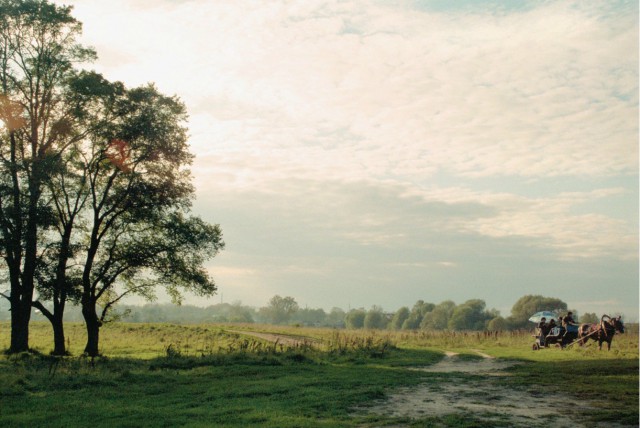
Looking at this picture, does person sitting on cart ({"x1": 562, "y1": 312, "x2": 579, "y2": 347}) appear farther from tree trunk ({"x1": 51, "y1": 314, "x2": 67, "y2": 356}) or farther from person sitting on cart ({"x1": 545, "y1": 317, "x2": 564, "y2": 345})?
tree trunk ({"x1": 51, "y1": 314, "x2": 67, "y2": 356})

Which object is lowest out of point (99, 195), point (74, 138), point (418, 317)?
point (418, 317)

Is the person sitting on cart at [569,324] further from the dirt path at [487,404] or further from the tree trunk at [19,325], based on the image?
the tree trunk at [19,325]

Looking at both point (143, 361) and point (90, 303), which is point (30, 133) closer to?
point (90, 303)

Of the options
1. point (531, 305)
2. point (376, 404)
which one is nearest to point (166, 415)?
point (376, 404)

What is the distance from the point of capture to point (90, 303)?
110 ft

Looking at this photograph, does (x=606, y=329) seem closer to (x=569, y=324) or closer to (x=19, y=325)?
(x=569, y=324)

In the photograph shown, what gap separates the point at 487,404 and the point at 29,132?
30.5 m

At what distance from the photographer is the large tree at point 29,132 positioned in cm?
3034

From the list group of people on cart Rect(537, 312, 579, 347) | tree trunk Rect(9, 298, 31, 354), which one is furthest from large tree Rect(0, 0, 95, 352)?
group of people on cart Rect(537, 312, 579, 347)

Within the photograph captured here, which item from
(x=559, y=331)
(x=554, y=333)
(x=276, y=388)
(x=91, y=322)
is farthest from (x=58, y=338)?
(x=559, y=331)

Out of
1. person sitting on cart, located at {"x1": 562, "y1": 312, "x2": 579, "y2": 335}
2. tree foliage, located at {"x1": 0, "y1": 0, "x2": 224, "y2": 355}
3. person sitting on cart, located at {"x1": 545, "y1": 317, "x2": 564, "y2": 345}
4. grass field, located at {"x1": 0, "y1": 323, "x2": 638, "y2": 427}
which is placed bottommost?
grass field, located at {"x1": 0, "y1": 323, "x2": 638, "y2": 427}

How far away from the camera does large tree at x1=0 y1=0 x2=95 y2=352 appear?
99.6ft

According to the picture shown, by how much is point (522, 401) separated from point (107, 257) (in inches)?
1093

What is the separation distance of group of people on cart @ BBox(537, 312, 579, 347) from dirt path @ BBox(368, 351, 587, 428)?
18409 mm
